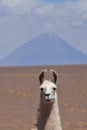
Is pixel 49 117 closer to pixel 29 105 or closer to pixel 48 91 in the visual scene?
pixel 48 91

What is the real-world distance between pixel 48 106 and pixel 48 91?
0.30 metres

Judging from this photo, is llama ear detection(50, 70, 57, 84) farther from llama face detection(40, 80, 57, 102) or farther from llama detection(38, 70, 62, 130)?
llama face detection(40, 80, 57, 102)

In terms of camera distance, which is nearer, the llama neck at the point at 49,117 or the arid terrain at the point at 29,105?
the llama neck at the point at 49,117

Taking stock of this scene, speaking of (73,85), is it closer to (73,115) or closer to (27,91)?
(27,91)

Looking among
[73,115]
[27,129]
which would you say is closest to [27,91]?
[73,115]

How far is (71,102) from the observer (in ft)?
74.7

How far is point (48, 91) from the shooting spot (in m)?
8.42

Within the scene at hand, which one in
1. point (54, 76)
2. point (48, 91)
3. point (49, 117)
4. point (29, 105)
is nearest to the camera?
point (48, 91)

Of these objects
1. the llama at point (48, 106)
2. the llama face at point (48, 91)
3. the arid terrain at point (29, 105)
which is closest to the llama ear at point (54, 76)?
the llama at point (48, 106)

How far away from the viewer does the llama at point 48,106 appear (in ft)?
27.7

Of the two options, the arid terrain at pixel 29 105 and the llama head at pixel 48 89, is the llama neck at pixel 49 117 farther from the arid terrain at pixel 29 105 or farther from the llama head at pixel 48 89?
the arid terrain at pixel 29 105

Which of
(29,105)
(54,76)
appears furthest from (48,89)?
(29,105)

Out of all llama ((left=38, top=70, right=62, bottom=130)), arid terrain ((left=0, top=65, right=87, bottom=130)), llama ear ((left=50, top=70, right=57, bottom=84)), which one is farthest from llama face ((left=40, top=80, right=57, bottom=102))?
arid terrain ((left=0, top=65, right=87, bottom=130))

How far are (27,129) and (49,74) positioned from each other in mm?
8382
